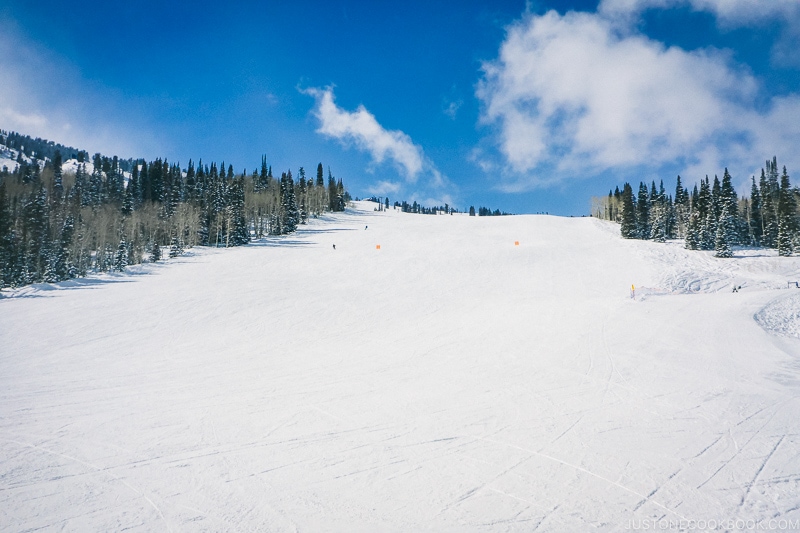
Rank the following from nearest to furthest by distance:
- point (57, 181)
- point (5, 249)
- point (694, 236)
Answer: point (5, 249) → point (694, 236) → point (57, 181)

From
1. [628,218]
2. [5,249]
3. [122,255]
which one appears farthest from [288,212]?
[628,218]

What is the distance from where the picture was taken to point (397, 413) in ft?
29.8

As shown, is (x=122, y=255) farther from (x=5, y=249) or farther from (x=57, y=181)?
(x=57, y=181)

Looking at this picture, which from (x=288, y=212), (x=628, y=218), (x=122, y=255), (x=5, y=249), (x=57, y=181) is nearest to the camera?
(x=5, y=249)

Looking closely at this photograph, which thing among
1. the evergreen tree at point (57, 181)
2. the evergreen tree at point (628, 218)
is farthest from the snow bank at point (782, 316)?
the evergreen tree at point (57, 181)

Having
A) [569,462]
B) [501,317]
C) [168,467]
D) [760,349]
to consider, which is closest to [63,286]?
[168,467]

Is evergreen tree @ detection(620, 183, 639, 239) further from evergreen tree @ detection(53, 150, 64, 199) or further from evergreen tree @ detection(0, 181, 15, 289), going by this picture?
evergreen tree @ detection(53, 150, 64, 199)

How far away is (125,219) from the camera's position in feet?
216

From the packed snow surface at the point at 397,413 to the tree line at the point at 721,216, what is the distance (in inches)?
1390

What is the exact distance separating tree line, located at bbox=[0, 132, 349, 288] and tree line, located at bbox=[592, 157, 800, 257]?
64427mm

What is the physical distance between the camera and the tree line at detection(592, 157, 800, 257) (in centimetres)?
5105

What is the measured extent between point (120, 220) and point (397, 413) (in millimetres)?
74595

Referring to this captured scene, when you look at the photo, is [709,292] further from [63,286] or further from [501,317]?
[63,286]

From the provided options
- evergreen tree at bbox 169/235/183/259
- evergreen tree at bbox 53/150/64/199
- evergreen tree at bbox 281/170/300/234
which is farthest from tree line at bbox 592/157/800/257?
evergreen tree at bbox 53/150/64/199
